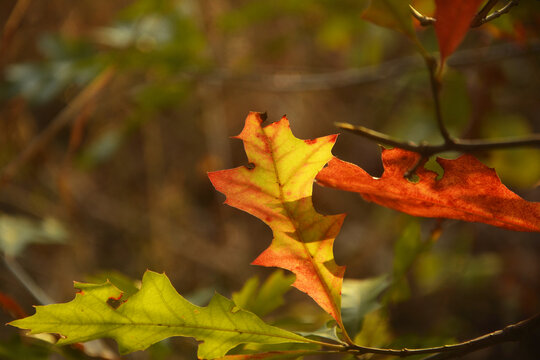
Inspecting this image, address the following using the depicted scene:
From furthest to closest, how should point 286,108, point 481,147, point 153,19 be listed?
1. point 286,108
2. point 153,19
3. point 481,147

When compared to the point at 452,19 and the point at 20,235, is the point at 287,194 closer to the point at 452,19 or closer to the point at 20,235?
the point at 452,19

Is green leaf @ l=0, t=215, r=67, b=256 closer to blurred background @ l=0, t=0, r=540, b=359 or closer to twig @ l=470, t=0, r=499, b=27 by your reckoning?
blurred background @ l=0, t=0, r=540, b=359

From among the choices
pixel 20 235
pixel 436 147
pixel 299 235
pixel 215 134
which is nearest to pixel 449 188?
pixel 436 147

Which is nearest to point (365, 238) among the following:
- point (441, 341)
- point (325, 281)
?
point (441, 341)

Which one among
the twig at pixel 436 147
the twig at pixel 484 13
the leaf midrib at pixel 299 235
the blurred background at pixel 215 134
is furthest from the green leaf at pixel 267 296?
the twig at pixel 484 13

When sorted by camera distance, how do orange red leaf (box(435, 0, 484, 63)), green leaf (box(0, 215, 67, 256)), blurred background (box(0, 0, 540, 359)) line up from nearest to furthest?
1. orange red leaf (box(435, 0, 484, 63))
2. green leaf (box(0, 215, 67, 256))
3. blurred background (box(0, 0, 540, 359))

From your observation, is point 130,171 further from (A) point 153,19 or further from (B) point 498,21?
(B) point 498,21

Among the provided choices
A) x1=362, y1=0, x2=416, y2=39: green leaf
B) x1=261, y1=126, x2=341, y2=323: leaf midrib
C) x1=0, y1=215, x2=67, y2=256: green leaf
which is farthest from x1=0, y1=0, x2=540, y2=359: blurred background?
x1=362, y1=0, x2=416, y2=39: green leaf
